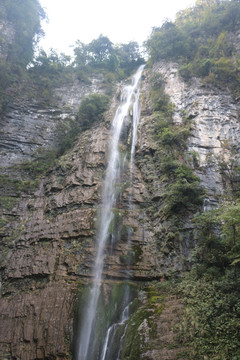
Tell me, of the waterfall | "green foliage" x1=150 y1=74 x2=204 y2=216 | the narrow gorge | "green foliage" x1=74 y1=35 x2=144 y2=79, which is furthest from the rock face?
"green foliage" x1=74 y1=35 x2=144 y2=79

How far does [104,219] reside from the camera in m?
10.6

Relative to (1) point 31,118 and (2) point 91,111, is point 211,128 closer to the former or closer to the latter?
(2) point 91,111

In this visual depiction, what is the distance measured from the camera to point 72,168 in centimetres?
1365

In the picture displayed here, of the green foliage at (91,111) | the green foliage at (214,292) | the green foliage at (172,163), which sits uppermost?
the green foliage at (91,111)

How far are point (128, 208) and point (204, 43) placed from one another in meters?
17.7

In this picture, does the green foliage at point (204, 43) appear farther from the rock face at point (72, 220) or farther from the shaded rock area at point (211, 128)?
the rock face at point (72, 220)

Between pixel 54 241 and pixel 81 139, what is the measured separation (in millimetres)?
8116

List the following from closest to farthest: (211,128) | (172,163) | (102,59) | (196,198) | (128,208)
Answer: (196,198) → (128,208) → (172,163) → (211,128) → (102,59)

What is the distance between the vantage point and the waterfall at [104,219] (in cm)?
736

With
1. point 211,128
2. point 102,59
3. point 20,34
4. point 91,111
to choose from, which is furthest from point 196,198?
point 102,59

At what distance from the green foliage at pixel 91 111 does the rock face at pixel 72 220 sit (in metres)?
1.20

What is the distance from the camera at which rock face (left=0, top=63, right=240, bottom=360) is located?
7.79 m

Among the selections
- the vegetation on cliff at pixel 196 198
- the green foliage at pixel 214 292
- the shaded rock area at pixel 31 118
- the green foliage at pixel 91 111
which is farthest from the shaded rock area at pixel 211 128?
the shaded rock area at pixel 31 118

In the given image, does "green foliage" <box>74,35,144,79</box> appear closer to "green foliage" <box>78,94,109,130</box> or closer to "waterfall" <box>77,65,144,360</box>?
"green foliage" <box>78,94,109,130</box>
